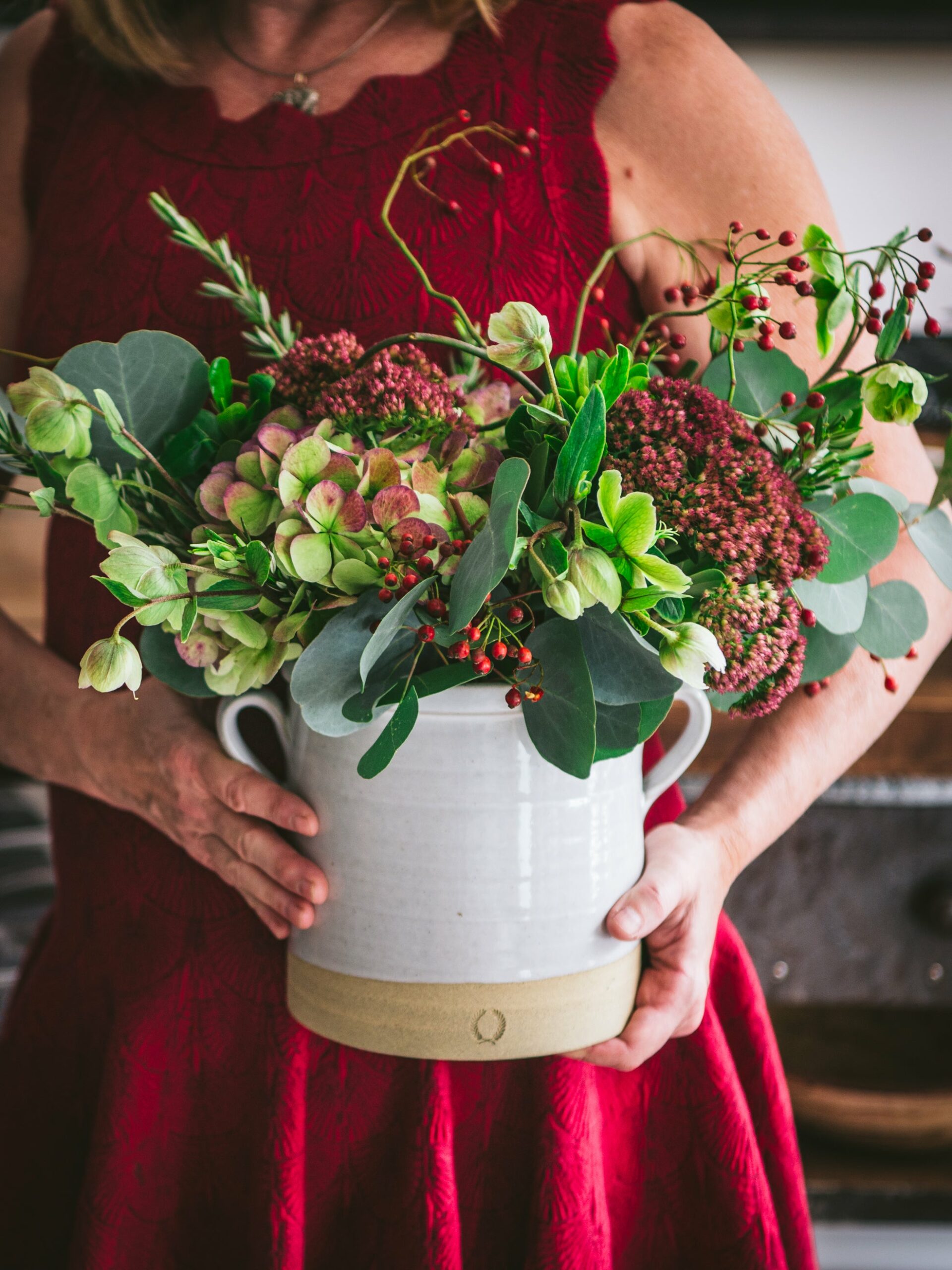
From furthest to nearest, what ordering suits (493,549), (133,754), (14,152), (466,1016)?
(14,152) → (133,754) → (466,1016) → (493,549)

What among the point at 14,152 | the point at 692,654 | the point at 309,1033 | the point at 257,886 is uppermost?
the point at 692,654

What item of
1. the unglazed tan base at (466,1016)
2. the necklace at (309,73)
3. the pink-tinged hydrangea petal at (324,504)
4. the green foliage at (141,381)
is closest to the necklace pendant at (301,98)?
the necklace at (309,73)

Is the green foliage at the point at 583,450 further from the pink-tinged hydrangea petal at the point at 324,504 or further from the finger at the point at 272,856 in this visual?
the finger at the point at 272,856

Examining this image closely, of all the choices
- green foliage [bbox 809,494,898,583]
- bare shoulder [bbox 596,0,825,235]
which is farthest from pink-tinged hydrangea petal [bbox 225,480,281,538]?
bare shoulder [bbox 596,0,825,235]

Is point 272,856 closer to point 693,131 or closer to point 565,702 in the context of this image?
point 565,702

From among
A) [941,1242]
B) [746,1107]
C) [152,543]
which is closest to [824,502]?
[152,543]

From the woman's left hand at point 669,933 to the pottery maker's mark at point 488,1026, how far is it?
0.06m

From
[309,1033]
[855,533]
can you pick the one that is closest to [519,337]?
[855,533]

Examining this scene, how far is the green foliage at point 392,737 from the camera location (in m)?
0.31

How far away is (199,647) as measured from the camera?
338 mm

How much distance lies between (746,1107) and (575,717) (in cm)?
36

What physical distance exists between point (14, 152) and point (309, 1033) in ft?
1.92

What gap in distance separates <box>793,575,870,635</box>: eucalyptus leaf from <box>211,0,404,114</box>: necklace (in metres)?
0.42

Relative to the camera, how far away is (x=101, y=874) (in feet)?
1.84
